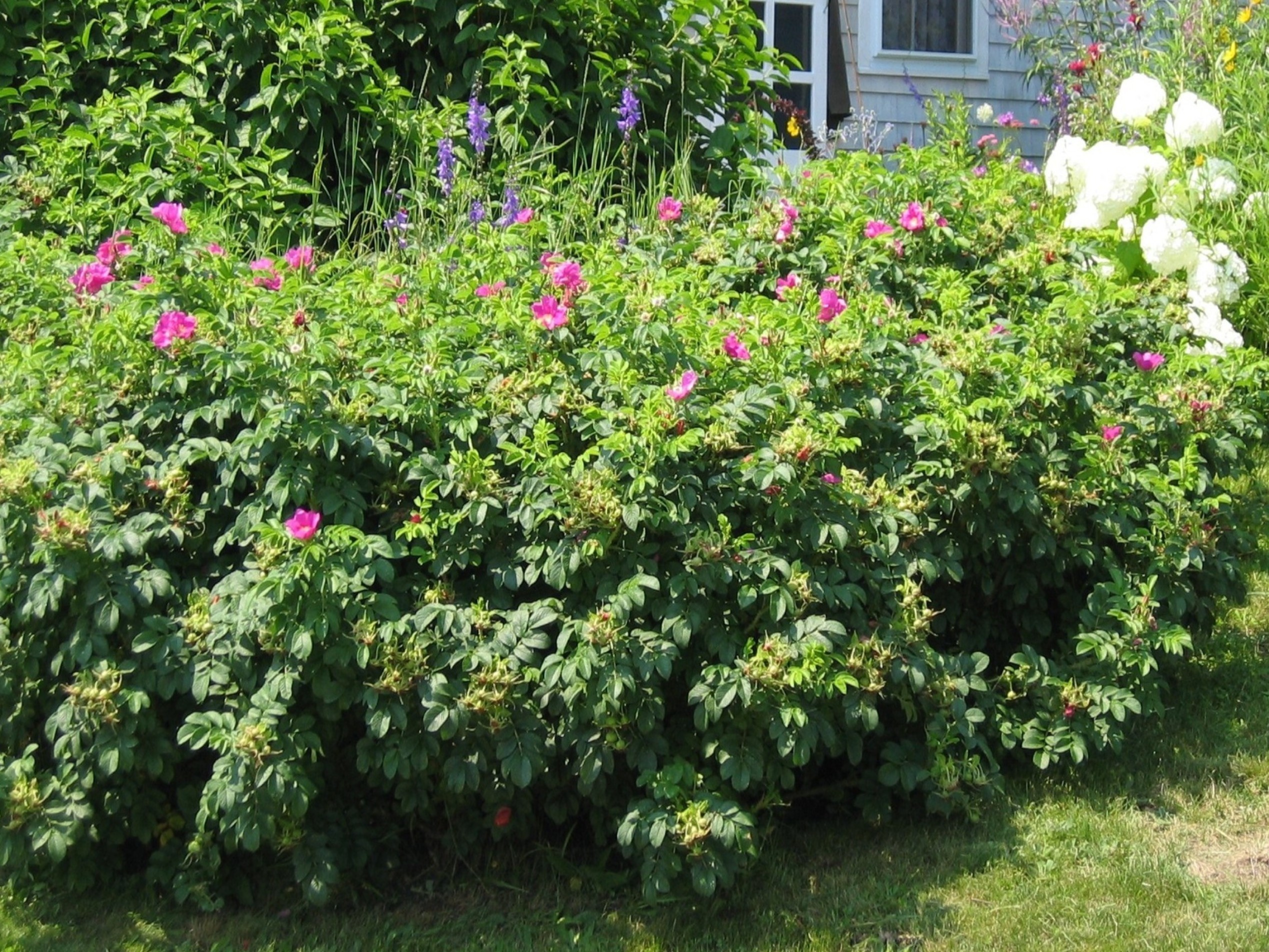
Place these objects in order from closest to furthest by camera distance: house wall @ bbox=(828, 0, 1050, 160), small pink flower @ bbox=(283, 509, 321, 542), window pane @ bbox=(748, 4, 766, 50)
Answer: small pink flower @ bbox=(283, 509, 321, 542)
window pane @ bbox=(748, 4, 766, 50)
house wall @ bbox=(828, 0, 1050, 160)

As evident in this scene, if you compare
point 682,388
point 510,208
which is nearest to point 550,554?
point 682,388

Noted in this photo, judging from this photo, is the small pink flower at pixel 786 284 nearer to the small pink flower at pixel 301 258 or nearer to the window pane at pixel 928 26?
the small pink flower at pixel 301 258

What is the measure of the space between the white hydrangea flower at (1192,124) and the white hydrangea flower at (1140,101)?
0.65ft

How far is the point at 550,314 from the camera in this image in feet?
11.0

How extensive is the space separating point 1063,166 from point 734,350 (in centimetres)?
234

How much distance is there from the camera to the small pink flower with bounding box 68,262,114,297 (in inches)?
141

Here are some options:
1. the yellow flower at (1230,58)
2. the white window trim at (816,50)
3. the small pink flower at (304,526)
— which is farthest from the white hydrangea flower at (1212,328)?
the white window trim at (816,50)

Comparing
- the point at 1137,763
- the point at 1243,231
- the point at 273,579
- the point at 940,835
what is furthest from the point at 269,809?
the point at 1243,231

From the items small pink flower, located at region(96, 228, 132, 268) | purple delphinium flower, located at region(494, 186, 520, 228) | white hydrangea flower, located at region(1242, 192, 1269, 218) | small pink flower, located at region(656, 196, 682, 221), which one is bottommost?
small pink flower, located at region(96, 228, 132, 268)

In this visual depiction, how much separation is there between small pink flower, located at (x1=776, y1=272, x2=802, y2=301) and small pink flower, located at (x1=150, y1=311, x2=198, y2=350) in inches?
60.6

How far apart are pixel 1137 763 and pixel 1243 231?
2634mm

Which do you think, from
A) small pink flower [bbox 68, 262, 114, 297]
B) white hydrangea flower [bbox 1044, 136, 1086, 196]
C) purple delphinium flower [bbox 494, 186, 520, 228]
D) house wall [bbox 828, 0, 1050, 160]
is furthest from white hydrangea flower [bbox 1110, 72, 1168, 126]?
house wall [bbox 828, 0, 1050, 160]

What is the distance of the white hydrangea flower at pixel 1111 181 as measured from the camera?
4859 millimetres

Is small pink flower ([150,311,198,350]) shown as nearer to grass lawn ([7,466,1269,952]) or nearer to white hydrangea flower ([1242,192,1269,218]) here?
grass lawn ([7,466,1269,952])
